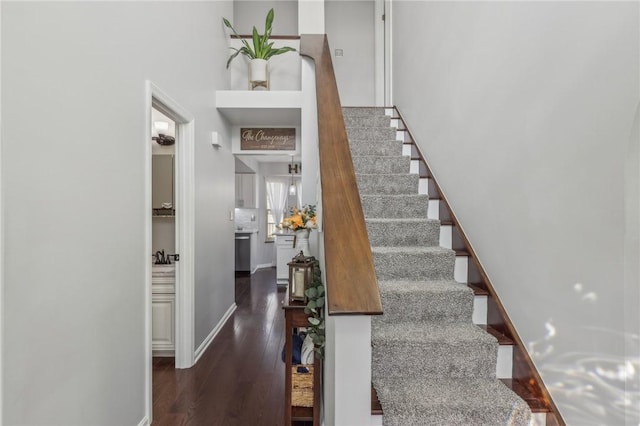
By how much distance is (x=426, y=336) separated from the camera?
69.1 inches

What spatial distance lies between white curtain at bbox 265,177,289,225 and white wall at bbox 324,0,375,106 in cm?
305

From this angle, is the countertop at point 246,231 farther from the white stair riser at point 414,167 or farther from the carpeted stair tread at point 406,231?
the carpeted stair tread at point 406,231

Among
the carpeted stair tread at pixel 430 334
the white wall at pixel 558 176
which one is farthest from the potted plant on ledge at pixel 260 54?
the carpeted stair tread at pixel 430 334

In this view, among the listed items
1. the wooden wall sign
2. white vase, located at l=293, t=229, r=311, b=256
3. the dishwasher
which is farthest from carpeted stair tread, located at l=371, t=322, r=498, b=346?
the dishwasher

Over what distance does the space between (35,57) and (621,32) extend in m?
2.09

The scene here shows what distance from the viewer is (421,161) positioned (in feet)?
10.0

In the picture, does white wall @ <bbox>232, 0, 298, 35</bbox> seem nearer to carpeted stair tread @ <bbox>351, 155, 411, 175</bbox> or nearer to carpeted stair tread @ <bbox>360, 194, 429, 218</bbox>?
carpeted stair tread @ <bbox>351, 155, 411, 175</bbox>

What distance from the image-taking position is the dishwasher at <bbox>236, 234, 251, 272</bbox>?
6.91 metres

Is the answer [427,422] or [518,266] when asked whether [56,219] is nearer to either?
[427,422]

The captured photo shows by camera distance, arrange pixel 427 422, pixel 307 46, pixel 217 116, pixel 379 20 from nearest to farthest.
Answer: pixel 427 422 → pixel 307 46 → pixel 217 116 → pixel 379 20

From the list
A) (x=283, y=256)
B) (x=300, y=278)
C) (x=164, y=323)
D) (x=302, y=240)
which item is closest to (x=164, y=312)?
(x=164, y=323)

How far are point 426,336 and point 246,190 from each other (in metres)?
6.15

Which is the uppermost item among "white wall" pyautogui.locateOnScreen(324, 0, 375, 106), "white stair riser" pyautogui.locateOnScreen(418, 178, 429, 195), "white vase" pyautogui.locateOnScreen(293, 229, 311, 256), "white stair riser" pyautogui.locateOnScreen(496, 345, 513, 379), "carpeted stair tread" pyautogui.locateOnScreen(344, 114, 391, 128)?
"white wall" pyautogui.locateOnScreen(324, 0, 375, 106)

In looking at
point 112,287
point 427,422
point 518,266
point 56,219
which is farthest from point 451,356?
point 56,219
